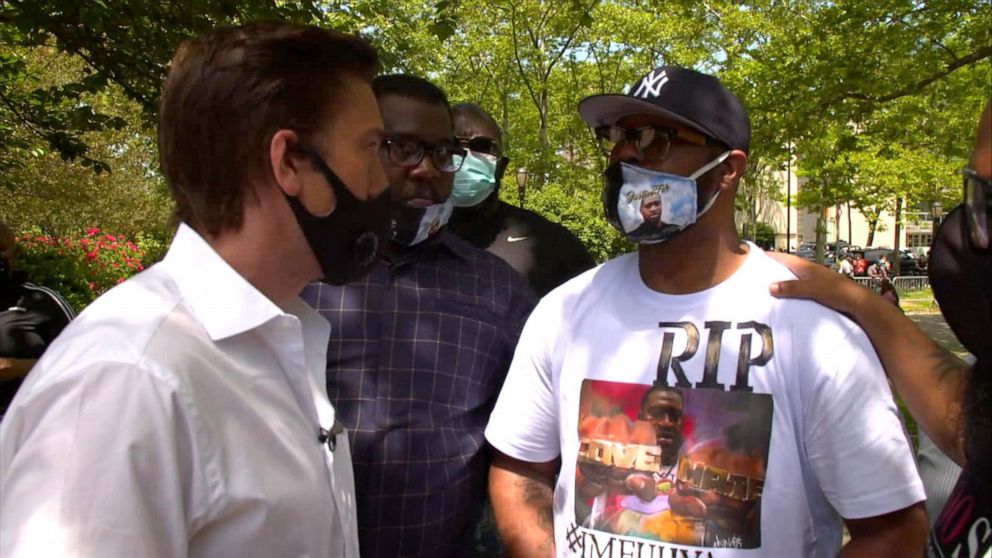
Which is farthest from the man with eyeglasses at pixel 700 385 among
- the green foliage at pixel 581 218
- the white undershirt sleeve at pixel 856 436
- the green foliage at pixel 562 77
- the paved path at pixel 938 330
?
the green foliage at pixel 581 218

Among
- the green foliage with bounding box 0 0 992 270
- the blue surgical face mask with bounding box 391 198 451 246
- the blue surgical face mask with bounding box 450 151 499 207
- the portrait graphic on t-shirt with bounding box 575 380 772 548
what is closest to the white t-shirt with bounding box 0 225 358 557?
the portrait graphic on t-shirt with bounding box 575 380 772 548

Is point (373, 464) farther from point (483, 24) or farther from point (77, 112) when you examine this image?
point (483, 24)

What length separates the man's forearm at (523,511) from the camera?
226cm

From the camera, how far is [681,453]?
2.03 meters

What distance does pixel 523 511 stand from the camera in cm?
229

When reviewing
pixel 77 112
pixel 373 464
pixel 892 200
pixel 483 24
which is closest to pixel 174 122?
pixel 373 464

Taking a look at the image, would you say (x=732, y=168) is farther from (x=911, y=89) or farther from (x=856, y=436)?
(x=911, y=89)

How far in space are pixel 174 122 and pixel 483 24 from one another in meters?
23.6

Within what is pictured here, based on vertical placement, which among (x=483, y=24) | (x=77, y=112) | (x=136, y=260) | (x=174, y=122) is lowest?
(x=136, y=260)

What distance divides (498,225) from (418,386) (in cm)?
168

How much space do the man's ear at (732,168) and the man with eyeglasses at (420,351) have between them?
0.79 metres

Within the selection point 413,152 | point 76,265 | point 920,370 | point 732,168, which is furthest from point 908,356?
point 76,265

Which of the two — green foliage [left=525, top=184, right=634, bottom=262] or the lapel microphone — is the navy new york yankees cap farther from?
green foliage [left=525, top=184, right=634, bottom=262]

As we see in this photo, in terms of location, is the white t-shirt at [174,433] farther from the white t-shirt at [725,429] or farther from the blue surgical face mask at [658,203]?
the blue surgical face mask at [658,203]
